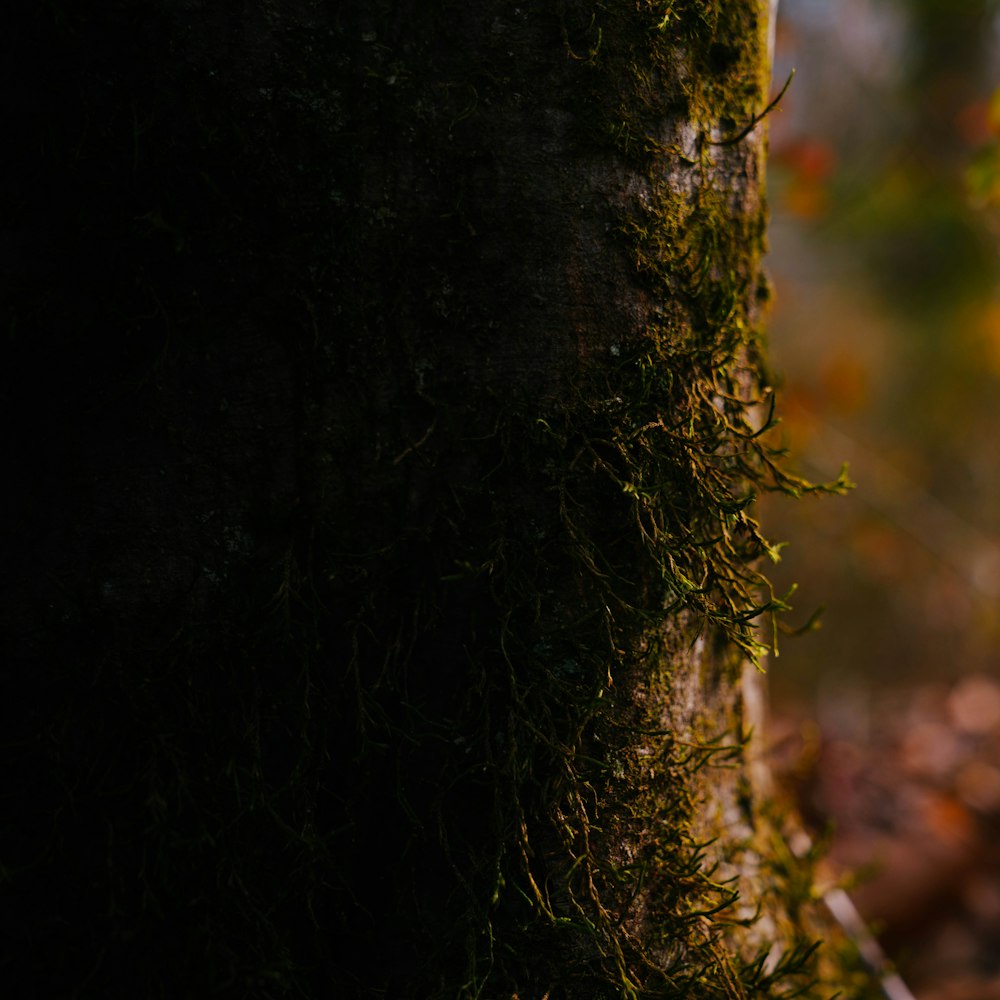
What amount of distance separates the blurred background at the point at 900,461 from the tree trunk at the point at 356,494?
98.1 inches

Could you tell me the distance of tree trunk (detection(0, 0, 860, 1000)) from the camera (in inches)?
34.1

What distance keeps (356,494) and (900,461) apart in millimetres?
9443

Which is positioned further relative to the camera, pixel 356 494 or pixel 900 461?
pixel 900 461

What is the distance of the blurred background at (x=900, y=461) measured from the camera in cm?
309

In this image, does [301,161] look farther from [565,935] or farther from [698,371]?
[565,935]

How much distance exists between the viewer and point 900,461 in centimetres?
894

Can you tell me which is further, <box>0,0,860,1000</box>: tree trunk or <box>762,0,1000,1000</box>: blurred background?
<box>762,0,1000,1000</box>: blurred background

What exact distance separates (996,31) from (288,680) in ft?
28.3

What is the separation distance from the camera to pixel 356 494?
953 mm

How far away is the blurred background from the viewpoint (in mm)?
3092

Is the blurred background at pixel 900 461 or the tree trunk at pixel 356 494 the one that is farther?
the blurred background at pixel 900 461

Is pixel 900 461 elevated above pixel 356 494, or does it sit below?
above

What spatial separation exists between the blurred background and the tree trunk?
8.18 ft

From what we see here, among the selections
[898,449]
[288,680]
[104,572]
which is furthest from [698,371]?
[898,449]
